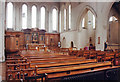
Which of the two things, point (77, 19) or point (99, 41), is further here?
point (77, 19)

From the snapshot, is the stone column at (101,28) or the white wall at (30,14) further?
the white wall at (30,14)

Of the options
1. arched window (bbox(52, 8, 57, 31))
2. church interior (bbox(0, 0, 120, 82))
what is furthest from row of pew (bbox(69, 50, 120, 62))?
arched window (bbox(52, 8, 57, 31))

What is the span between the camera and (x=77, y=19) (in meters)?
18.7

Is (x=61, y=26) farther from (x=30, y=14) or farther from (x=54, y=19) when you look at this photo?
(x=30, y=14)

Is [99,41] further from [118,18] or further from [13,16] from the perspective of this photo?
[13,16]

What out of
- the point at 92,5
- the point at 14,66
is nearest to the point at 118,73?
the point at 14,66

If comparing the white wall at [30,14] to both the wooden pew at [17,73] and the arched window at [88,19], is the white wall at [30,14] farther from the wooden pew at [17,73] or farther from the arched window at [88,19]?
the wooden pew at [17,73]

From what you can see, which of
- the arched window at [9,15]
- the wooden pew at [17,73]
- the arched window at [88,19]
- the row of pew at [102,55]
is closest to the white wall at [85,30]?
the arched window at [88,19]

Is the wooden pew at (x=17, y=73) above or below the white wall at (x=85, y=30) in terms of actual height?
below

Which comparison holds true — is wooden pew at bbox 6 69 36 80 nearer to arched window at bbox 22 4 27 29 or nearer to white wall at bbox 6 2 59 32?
white wall at bbox 6 2 59 32

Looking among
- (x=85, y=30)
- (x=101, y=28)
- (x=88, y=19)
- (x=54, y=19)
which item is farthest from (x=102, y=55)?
(x=54, y=19)

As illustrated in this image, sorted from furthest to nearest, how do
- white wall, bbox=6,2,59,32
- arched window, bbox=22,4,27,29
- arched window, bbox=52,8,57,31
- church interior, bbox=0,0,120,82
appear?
arched window, bbox=52,8,57,31 < arched window, bbox=22,4,27,29 < white wall, bbox=6,2,59,32 < church interior, bbox=0,0,120,82

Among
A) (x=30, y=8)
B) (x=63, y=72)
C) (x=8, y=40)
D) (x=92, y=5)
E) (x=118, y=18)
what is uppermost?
(x=30, y=8)

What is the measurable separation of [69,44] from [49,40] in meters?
5.62
